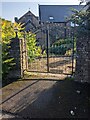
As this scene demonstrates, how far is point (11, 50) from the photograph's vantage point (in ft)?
28.5

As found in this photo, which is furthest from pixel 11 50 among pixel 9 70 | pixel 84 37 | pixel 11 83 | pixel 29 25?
pixel 29 25

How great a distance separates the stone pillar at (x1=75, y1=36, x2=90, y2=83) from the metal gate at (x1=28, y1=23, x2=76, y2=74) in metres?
0.62

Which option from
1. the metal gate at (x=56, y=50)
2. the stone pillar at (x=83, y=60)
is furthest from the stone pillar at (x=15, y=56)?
the stone pillar at (x=83, y=60)

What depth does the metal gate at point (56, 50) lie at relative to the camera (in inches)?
373

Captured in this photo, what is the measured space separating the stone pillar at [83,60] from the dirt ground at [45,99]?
0.91 ft

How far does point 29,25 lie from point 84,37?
26805 mm

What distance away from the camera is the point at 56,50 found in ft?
46.1

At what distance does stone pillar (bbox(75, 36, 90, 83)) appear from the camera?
24.3 feet

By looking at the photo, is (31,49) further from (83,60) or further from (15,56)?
(83,60)

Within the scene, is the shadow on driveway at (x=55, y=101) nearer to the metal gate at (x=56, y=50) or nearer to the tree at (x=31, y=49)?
the metal gate at (x=56, y=50)

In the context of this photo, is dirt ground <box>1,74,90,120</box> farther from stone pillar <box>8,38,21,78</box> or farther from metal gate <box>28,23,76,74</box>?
metal gate <box>28,23,76,74</box>

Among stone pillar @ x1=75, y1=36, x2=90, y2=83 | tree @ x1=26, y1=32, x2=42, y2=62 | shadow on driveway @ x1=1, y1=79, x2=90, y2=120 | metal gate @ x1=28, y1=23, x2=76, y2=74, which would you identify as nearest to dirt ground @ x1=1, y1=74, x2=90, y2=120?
shadow on driveway @ x1=1, y1=79, x2=90, y2=120

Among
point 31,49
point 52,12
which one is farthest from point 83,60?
point 52,12

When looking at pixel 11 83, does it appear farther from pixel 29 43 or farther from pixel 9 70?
pixel 29 43
